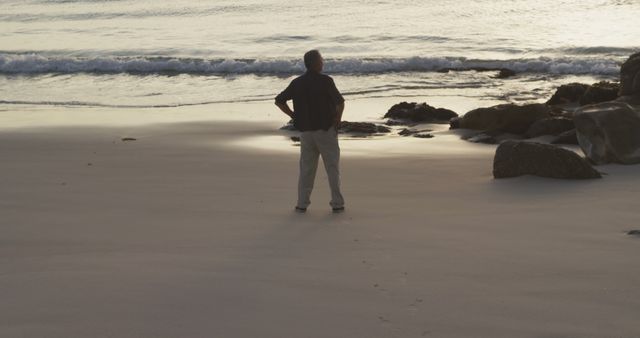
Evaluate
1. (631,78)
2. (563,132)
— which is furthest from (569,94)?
(563,132)

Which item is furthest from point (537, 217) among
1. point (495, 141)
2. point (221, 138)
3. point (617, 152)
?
point (221, 138)

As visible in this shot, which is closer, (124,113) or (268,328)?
(268,328)

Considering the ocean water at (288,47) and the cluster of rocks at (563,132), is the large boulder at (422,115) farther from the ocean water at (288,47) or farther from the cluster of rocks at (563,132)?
the ocean water at (288,47)

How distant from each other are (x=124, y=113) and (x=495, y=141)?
7.57 m

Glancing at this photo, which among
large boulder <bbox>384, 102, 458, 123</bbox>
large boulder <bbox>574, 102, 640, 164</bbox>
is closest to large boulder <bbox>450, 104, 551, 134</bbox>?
large boulder <bbox>384, 102, 458, 123</bbox>

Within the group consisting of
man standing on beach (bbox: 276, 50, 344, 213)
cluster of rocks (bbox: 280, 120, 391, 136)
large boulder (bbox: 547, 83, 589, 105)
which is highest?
man standing on beach (bbox: 276, 50, 344, 213)

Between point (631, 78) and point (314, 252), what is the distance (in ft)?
32.1

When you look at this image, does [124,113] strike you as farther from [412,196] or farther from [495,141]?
[412,196]

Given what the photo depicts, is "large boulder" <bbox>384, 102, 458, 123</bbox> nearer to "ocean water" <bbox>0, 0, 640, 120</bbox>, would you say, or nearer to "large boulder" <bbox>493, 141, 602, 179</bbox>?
"ocean water" <bbox>0, 0, 640, 120</bbox>

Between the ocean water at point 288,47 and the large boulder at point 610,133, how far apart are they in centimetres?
806

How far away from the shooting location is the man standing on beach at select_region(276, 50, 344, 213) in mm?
8617

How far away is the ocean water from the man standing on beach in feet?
36.6

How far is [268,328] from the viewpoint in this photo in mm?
5254

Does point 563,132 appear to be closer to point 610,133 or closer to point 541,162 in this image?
point 610,133
